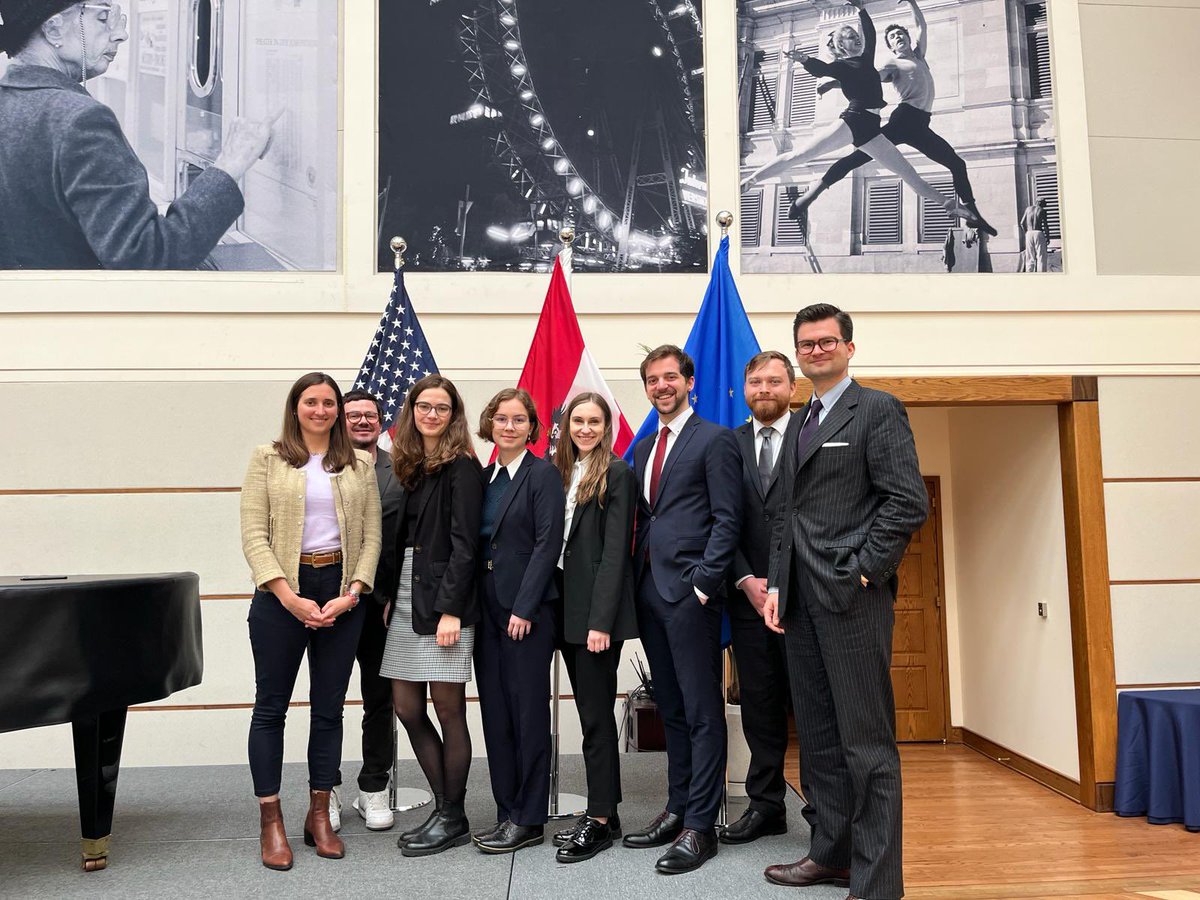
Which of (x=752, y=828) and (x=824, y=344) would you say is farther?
(x=752, y=828)

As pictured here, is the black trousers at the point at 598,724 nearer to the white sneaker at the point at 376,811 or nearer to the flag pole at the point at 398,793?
the white sneaker at the point at 376,811

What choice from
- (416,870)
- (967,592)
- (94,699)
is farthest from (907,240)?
(94,699)

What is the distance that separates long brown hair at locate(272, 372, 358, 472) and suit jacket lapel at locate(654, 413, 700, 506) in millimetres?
1000

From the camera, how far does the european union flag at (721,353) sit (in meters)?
3.53

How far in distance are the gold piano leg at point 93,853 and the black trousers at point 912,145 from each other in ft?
13.7

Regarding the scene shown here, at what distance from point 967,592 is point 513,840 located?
3.79 metres

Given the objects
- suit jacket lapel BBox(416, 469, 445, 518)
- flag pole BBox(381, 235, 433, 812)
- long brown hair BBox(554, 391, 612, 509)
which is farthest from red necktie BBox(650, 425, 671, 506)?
flag pole BBox(381, 235, 433, 812)

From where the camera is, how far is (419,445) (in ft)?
9.14

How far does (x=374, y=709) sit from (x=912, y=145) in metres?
3.79

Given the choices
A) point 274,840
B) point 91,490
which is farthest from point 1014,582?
point 91,490

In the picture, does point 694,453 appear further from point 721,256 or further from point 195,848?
point 195,848

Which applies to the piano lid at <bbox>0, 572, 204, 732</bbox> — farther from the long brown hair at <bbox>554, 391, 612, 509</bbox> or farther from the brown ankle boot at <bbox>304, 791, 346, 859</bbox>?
the long brown hair at <bbox>554, 391, 612, 509</bbox>

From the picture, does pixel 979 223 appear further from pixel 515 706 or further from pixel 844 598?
pixel 515 706

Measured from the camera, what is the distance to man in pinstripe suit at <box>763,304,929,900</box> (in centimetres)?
229
